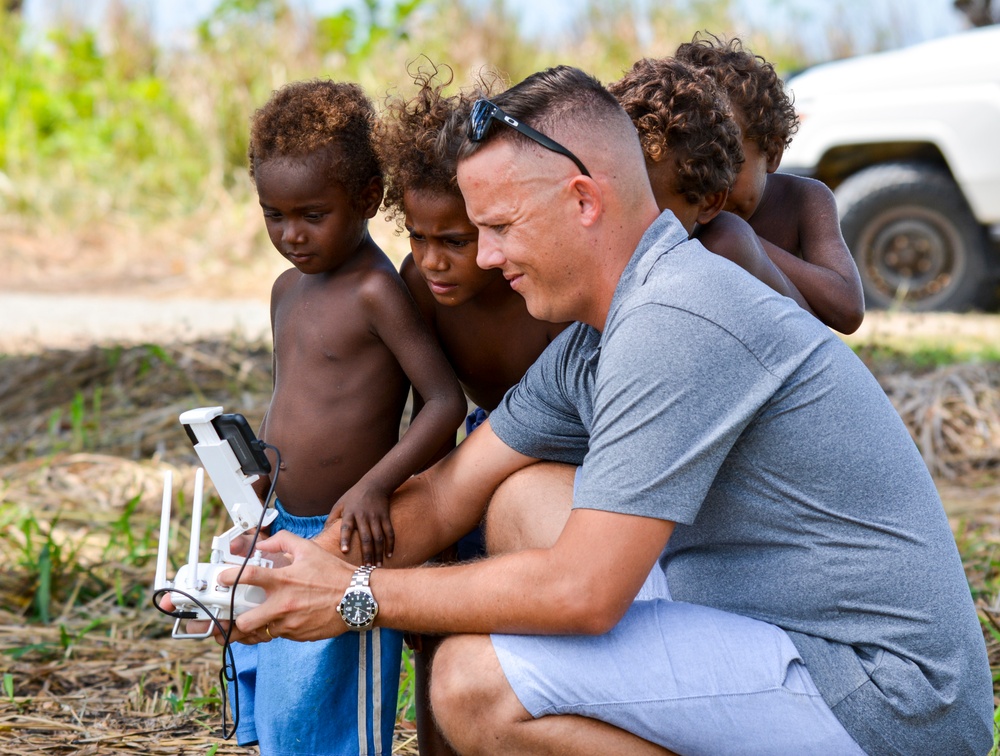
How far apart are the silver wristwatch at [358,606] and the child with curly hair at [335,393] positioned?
0.92 ft

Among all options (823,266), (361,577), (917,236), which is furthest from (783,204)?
(917,236)

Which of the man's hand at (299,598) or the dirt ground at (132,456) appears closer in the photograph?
the man's hand at (299,598)

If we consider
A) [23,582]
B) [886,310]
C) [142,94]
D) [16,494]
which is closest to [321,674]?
[23,582]

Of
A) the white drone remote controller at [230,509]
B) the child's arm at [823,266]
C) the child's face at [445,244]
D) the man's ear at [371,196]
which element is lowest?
the white drone remote controller at [230,509]

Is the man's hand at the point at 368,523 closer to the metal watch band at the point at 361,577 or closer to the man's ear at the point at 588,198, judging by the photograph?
the metal watch band at the point at 361,577

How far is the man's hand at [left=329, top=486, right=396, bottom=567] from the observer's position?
90.9 inches

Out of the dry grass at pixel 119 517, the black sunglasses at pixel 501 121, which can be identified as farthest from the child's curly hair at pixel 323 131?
the dry grass at pixel 119 517

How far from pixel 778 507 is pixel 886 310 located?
5.49 metres

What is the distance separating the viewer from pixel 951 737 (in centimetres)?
191

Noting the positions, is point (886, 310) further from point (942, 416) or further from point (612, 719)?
point (612, 719)

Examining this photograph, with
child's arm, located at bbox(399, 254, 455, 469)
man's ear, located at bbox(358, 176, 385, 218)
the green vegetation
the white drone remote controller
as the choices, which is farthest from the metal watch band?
the green vegetation

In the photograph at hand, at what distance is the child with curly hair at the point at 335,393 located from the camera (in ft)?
7.72

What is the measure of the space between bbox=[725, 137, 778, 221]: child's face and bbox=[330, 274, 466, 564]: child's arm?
0.73 m

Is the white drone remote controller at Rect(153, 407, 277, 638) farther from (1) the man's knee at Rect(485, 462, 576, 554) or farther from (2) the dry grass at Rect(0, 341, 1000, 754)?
(2) the dry grass at Rect(0, 341, 1000, 754)
